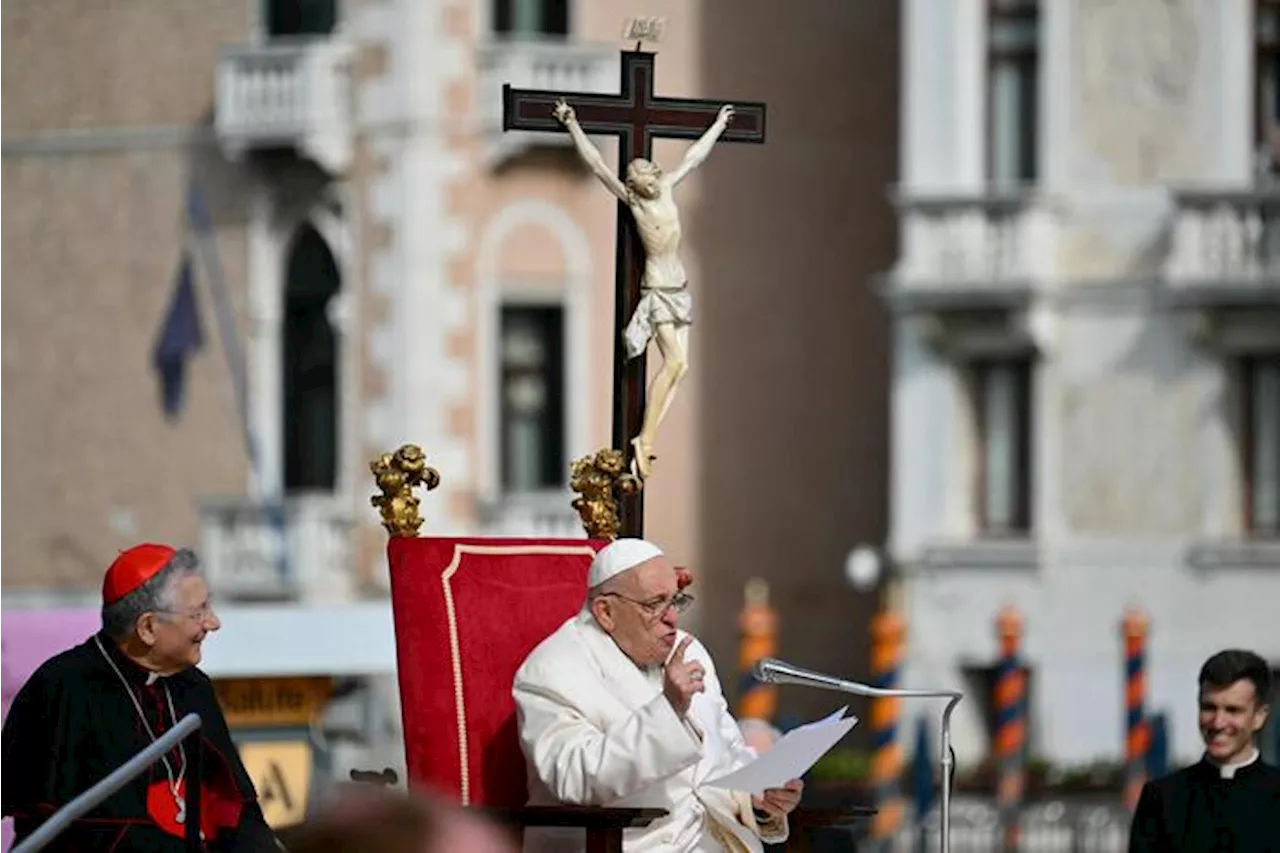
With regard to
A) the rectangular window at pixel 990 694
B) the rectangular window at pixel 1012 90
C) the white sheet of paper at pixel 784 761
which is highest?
the rectangular window at pixel 1012 90

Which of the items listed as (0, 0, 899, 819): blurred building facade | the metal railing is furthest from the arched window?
the metal railing

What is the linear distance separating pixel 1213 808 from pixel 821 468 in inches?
898

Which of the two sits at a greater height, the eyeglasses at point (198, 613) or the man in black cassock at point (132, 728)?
the eyeglasses at point (198, 613)

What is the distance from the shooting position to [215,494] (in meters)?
34.9

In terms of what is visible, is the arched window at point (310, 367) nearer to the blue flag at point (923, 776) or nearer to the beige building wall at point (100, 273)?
the beige building wall at point (100, 273)

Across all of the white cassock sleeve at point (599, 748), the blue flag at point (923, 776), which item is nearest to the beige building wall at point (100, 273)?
the blue flag at point (923, 776)

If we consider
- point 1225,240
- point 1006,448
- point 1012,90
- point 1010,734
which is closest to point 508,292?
point 1006,448

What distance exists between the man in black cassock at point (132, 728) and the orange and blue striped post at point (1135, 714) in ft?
63.1

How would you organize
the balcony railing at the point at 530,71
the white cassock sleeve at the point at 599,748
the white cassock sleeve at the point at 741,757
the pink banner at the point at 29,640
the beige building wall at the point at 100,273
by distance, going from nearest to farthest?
the white cassock sleeve at the point at 599,748, the white cassock sleeve at the point at 741,757, the pink banner at the point at 29,640, the balcony railing at the point at 530,71, the beige building wall at the point at 100,273

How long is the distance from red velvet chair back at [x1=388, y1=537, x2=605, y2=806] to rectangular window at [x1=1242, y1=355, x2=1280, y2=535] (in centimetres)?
2129

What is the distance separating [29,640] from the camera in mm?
14031

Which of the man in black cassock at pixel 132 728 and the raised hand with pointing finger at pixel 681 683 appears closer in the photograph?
the man in black cassock at pixel 132 728

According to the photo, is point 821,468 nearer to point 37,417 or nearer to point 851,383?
point 851,383

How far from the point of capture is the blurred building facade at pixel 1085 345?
31.3 metres
